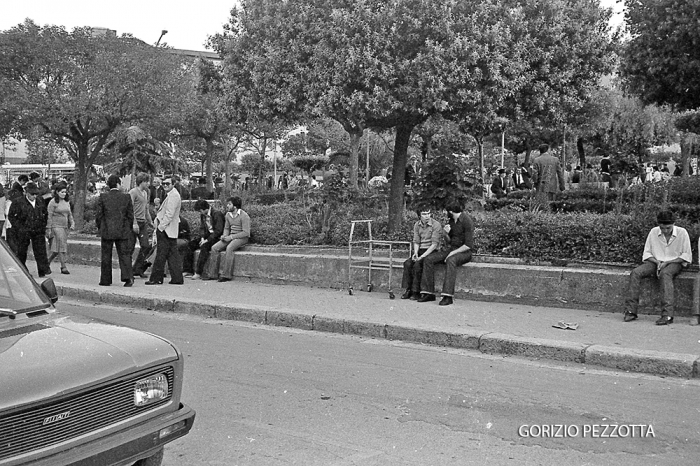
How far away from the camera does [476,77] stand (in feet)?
42.2

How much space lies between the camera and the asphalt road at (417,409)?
532 centimetres

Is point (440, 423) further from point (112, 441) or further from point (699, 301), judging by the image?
point (699, 301)

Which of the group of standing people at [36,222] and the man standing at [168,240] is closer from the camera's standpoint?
the man standing at [168,240]

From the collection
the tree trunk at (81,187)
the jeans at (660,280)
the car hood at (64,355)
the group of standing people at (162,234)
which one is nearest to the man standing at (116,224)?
the group of standing people at (162,234)

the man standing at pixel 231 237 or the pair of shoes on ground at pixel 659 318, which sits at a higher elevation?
the man standing at pixel 231 237

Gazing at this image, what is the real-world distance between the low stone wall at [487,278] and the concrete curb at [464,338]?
1.96 metres

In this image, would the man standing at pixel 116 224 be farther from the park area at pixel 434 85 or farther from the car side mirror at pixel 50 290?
the car side mirror at pixel 50 290

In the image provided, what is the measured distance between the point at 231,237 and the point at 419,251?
4.02 meters

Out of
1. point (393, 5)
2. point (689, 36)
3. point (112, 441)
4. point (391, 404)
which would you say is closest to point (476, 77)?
point (393, 5)

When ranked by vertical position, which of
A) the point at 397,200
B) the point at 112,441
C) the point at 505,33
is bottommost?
the point at 112,441

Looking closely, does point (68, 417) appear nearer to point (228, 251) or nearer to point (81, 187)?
point (228, 251)

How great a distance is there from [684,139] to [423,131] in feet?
65.8

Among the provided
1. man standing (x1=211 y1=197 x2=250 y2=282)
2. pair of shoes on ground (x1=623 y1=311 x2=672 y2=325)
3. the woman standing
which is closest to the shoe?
pair of shoes on ground (x1=623 y1=311 x2=672 y2=325)

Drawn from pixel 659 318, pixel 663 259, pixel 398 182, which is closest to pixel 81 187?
pixel 398 182
